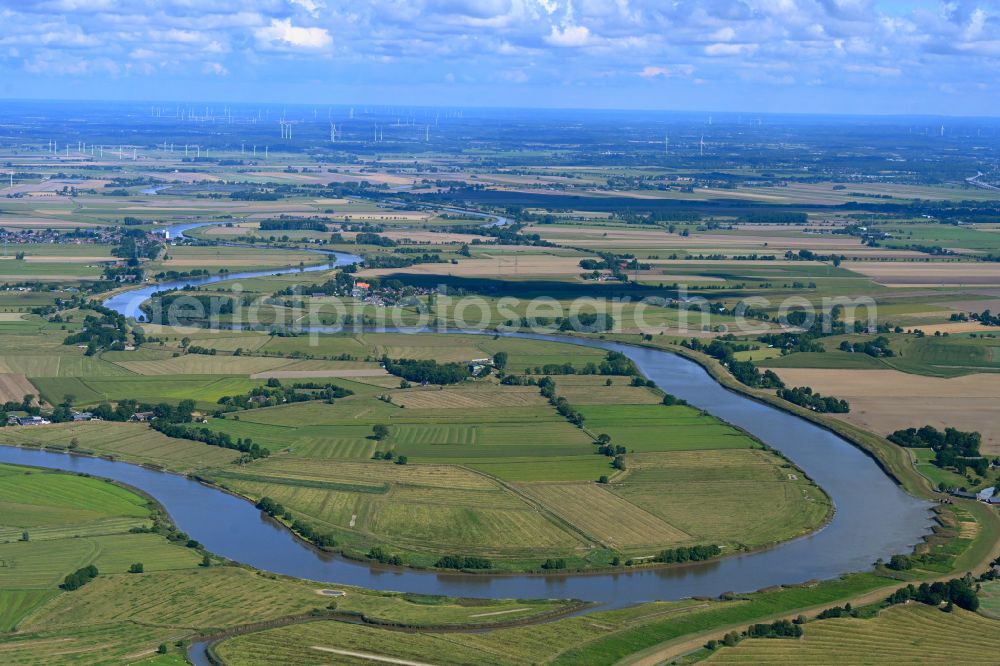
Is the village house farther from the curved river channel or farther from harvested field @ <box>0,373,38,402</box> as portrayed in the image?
the curved river channel

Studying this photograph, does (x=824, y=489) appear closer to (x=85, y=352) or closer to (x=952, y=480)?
(x=952, y=480)

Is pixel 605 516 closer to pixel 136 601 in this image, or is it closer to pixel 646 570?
pixel 646 570

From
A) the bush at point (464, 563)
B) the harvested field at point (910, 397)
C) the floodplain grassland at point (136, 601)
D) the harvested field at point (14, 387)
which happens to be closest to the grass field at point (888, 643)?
the floodplain grassland at point (136, 601)

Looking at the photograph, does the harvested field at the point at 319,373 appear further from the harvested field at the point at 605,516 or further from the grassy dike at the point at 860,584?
the grassy dike at the point at 860,584

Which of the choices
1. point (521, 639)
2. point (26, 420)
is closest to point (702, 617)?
point (521, 639)

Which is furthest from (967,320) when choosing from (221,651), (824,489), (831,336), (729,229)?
(221,651)

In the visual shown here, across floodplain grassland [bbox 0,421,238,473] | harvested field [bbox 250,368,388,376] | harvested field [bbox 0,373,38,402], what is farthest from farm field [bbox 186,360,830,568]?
harvested field [bbox 0,373,38,402]

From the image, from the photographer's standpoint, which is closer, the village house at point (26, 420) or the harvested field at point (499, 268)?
the village house at point (26, 420)
